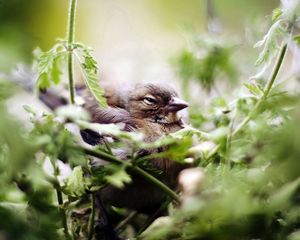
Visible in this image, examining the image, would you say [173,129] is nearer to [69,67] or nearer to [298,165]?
[69,67]

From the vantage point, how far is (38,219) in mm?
632

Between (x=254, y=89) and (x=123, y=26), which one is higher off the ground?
(x=123, y=26)

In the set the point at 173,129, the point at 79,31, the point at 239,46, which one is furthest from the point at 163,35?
the point at 173,129

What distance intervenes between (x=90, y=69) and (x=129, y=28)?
1.68m

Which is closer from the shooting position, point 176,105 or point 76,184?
point 76,184

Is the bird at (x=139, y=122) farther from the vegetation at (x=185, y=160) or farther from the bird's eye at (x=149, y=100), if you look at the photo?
the vegetation at (x=185, y=160)

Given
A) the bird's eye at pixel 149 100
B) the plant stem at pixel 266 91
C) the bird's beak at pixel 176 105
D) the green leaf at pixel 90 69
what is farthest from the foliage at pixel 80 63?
the bird's eye at pixel 149 100

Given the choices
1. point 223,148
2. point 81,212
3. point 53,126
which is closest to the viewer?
point 53,126

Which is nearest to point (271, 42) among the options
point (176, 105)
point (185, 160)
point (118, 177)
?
point (185, 160)

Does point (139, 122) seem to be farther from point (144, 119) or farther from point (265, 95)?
point (265, 95)

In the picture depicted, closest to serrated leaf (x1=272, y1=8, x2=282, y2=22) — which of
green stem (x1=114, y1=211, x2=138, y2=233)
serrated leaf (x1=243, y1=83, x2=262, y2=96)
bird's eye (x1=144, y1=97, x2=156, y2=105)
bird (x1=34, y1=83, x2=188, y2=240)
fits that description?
serrated leaf (x1=243, y1=83, x2=262, y2=96)

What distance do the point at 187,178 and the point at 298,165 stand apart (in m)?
0.17

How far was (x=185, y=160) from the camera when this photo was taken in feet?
2.68

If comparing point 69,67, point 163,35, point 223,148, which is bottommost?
point 223,148
